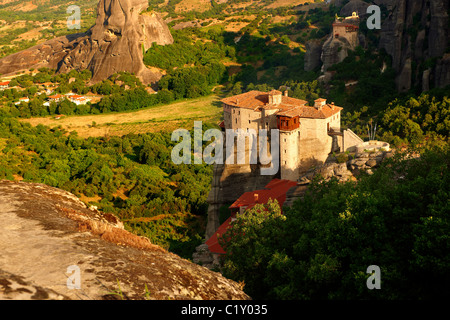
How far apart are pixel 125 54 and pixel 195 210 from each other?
52.5 meters

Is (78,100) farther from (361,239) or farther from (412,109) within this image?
(361,239)

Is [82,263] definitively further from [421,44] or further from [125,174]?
[421,44]

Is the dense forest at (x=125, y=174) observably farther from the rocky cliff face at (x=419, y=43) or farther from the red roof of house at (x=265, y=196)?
the rocky cliff face at (x=419, y=43)

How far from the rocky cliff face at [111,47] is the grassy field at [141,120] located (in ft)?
48.3

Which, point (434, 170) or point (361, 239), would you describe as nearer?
point (361, 239)

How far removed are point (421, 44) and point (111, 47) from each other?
5900 cm

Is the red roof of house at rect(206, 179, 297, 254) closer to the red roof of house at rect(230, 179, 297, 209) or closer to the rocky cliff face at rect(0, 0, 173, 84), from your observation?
the red roof of house at rect(230, 179, 297, 209)

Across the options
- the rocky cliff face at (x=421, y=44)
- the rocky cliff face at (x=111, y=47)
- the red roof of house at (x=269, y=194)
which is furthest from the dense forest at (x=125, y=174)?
the rocky cliff face at (x=111, y=47)

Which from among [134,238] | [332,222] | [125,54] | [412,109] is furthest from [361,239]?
[125,54]

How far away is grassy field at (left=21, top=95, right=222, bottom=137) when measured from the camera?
69037 millimetres

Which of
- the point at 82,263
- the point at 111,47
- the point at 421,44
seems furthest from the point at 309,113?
the point at 111,47

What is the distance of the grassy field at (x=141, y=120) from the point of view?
69.0 meters

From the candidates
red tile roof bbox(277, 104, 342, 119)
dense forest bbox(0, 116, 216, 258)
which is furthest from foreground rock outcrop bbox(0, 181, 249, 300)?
red tile roof bbox(277, 104, 342, 119)

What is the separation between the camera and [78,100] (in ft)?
260
